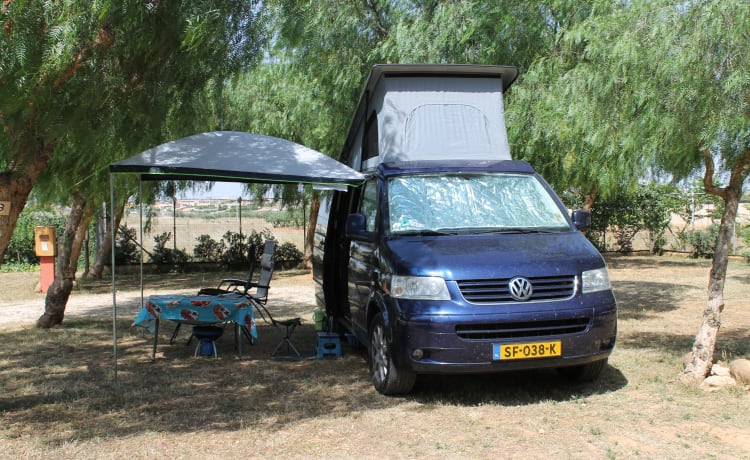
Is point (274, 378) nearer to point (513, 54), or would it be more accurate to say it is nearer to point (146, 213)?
point (513, 54)

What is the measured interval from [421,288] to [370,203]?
1.85 meters

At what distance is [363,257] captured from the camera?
705cm

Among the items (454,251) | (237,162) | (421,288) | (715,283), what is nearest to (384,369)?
(421,288)

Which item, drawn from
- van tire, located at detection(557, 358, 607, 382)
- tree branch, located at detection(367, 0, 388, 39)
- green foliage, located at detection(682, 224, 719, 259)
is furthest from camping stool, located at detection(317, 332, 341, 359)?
green foliage, located at detection(682, 224, 719, 259)

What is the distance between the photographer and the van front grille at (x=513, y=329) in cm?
568

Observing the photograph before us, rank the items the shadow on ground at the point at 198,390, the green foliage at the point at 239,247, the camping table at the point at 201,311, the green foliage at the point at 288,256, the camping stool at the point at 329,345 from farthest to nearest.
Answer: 1. the green foliage at the point at 288,256
2. the green foliage at the point at 239,247
3. the camping stool at the point at 329,345
4. the camping table at the point at 201,311
5. the shadow on ground at the point at 198,390

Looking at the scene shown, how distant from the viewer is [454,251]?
599cm

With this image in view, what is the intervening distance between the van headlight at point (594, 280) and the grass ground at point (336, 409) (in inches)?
37.3

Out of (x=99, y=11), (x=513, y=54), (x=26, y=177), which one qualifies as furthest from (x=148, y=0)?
(x=513, y=54)

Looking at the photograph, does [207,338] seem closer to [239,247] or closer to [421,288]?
[421,288]

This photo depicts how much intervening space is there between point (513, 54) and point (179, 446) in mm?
10800

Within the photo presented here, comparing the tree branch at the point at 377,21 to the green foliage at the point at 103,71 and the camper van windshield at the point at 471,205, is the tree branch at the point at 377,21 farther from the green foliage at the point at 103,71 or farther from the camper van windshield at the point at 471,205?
the camper van windshield at the point at 471,205

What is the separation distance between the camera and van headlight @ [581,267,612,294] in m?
5.96

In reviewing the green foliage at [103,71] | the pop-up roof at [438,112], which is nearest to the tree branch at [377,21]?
the pop-up roof at [438,112]
